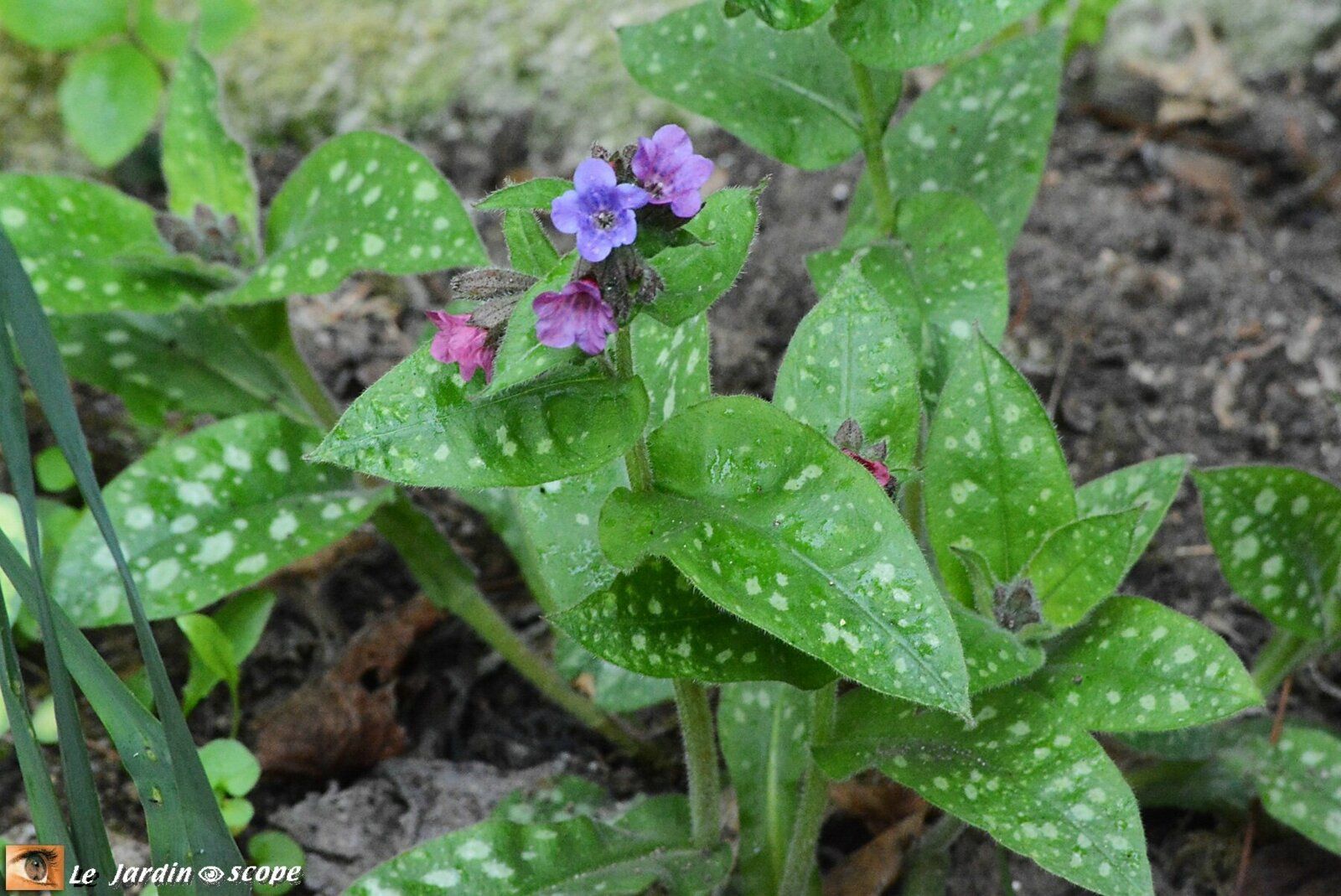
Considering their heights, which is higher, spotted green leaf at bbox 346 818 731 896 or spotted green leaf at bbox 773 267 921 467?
spotted green leaf at bbox 773 267 921 467

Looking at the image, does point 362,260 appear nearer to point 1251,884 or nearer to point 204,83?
point 204,83

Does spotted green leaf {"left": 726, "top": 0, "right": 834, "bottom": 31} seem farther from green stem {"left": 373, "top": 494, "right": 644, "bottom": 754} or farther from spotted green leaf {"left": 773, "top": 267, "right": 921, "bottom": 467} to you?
green stem {"left": 373, "top": 494, "right": 644, "bottom": 754}

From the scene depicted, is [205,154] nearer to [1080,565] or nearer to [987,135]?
[987,135]

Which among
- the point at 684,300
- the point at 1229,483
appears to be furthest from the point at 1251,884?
the point at 684,300

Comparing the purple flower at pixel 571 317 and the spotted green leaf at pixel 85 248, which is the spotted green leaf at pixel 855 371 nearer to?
the purple flower at pixel 571 317

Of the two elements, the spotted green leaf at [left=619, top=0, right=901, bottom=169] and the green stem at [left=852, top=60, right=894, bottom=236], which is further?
the spotted green leaf at [left=619, top=0, right=901, bottom=169]

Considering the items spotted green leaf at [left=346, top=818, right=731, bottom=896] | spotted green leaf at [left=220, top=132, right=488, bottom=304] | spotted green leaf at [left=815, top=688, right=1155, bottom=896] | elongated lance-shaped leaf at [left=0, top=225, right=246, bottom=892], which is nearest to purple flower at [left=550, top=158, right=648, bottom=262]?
elongated lance-shaped leaf at [left=0, top=225, right=246, bottom=892]
